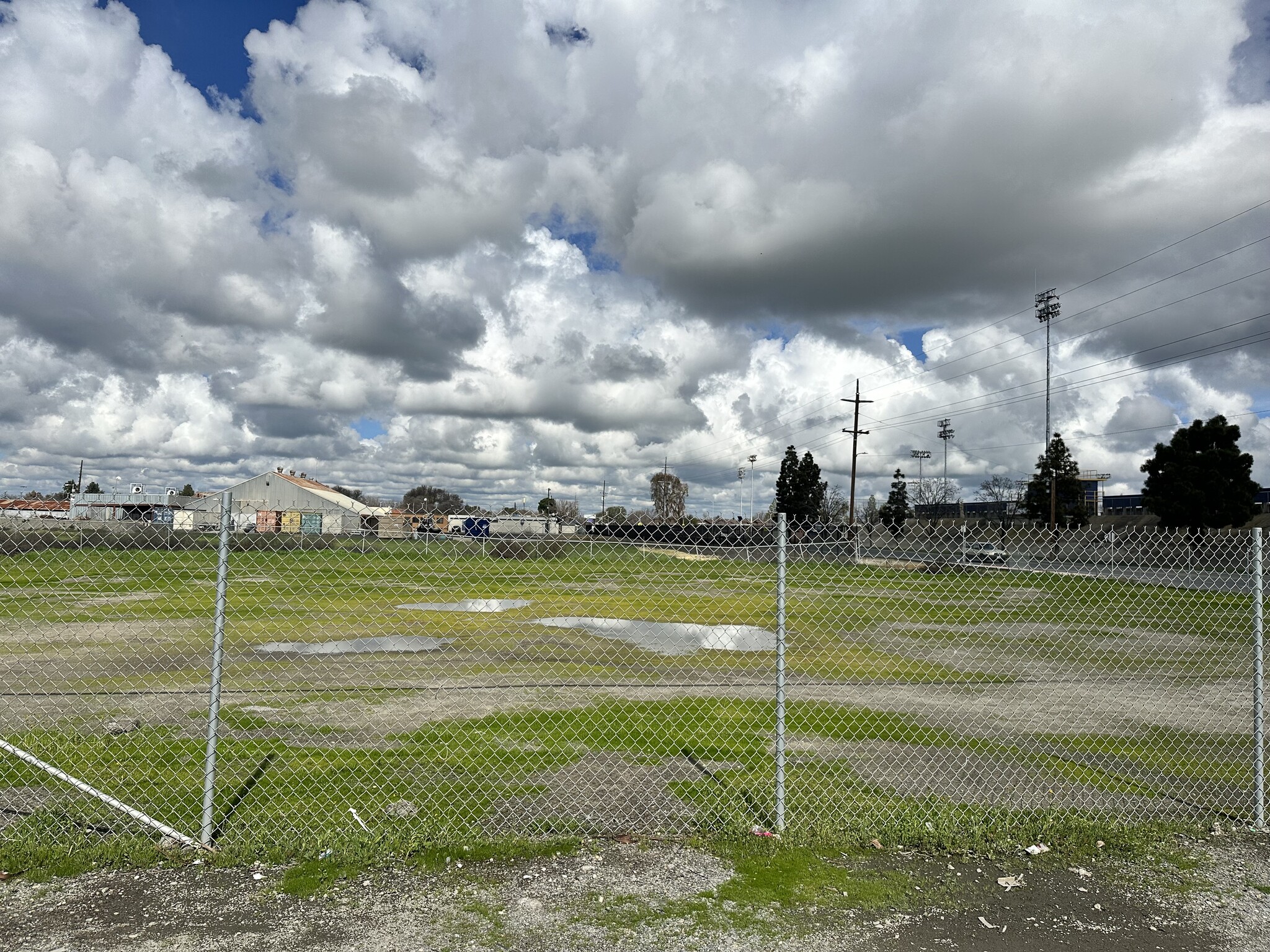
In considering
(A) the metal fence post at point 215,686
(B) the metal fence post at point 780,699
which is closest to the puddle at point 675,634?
(B) the metal fence post at point 780,699

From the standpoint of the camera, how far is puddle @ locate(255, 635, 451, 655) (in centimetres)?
1216

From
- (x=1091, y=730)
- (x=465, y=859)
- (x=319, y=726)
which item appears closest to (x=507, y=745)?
(x=319, y=726)

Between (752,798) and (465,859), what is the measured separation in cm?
205

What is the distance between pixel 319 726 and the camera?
7504 mm

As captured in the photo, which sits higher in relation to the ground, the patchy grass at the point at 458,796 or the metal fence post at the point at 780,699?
the metal fence post at the point at 780,699

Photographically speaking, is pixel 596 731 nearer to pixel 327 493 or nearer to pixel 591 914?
pixel 591 914

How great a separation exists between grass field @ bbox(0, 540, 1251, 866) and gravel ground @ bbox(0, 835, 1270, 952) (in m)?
0.40

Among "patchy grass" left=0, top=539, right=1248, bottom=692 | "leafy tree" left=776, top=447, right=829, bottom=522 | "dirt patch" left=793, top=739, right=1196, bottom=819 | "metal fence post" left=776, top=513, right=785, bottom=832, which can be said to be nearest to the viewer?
"metal fence post" left=776, top=513, right=785, bottom=832

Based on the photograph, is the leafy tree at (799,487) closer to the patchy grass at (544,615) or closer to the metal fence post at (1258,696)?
the patchy grass at (544,615)

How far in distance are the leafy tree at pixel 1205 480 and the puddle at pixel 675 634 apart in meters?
43.1

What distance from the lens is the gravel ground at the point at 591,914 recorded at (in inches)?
138

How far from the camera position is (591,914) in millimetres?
3770

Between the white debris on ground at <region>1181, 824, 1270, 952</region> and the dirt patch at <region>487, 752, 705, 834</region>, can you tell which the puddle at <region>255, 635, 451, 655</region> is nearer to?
the dirt patch at <region>487, 752, 705, 834</region>

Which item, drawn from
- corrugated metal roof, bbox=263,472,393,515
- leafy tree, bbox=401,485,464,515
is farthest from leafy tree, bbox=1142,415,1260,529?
corrugated metal roof, bbox=263,472,393,515
